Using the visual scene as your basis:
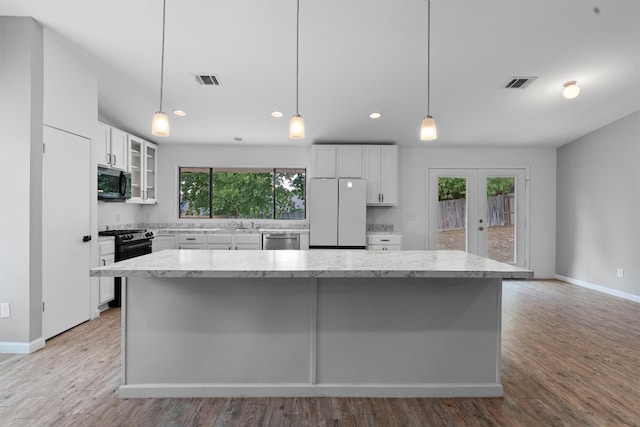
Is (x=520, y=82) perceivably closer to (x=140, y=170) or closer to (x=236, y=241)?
(x=236, y=241)

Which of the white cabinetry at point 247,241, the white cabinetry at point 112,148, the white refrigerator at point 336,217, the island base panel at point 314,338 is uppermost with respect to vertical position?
the white cabinetry at point 112,148

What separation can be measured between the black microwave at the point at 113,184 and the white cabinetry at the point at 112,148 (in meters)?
0.12

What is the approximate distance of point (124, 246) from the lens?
13.6 feet

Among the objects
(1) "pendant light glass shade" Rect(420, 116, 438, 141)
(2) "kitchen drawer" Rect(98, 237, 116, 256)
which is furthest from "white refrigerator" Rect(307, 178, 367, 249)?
(1) "pendant light glass shade" Rect(420, 116, 438, 141)

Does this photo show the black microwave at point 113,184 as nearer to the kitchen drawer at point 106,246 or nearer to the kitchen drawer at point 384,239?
the kitchen drawer at point 106,246

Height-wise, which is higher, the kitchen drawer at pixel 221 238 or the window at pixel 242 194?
the window at pixel 242 194

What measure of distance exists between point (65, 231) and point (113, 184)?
1189 mm

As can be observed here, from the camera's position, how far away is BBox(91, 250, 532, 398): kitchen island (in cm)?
213

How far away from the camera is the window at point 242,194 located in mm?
5949

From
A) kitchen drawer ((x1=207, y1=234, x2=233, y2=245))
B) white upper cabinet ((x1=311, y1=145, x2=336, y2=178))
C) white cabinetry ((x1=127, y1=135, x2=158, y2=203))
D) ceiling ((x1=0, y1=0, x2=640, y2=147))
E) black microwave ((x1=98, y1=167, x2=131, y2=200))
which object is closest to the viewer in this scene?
ceiling ((x1=0, y1=0, x2=640, y2=147))

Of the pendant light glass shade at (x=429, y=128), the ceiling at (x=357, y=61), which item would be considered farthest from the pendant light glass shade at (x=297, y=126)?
the ceiling at (x=357, y=61)

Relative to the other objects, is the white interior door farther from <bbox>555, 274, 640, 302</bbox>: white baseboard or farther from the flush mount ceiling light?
<bbox>555, 274, 640, 302</bbox>: white baseboard

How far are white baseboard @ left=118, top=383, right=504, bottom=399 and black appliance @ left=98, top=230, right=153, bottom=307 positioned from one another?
234 cm

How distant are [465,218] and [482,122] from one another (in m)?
1.78
